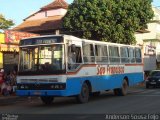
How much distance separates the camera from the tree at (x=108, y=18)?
37.9 meters

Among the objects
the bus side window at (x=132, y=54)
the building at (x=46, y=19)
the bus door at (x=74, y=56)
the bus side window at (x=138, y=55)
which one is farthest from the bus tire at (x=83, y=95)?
the building at (x=46, y=19)

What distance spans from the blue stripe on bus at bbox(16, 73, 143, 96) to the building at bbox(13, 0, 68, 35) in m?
25.8

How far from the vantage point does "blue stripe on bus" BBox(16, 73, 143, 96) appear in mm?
17938

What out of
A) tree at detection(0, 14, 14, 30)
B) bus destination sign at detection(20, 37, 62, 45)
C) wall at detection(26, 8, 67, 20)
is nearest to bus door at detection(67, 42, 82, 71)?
bus destination sign at detection(20, 37, 62, 45)

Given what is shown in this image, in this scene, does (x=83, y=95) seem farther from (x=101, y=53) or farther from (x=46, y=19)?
(x=46, y=19)

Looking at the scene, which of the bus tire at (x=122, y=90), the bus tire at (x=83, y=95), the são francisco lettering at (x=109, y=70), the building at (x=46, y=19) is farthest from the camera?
the building at (x=46, y=19)

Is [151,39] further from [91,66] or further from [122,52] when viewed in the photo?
[91,66]

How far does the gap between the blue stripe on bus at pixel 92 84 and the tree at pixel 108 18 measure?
1170cm

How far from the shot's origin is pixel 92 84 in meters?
20.4

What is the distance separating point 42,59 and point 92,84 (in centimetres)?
324

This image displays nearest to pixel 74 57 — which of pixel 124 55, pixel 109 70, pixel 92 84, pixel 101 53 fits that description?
pixel 92 84

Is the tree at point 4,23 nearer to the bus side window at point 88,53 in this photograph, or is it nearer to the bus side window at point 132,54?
the bus side window at point 132,54

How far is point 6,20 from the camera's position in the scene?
2232 inches

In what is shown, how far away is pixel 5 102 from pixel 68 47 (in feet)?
15.7
